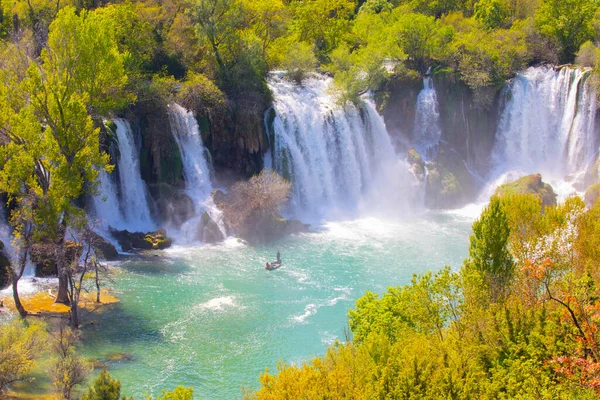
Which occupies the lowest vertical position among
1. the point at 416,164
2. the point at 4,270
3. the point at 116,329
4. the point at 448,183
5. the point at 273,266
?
the point at 116,329

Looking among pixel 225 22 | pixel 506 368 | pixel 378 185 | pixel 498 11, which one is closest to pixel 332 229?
pixel 378 185

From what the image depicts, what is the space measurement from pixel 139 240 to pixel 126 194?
3.77m

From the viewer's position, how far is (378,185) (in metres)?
47.1

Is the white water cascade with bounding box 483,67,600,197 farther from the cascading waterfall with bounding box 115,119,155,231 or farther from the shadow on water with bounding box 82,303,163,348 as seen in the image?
the shadow on water with bounding box 82,303,163,348

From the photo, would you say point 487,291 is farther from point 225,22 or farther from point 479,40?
point 479,40

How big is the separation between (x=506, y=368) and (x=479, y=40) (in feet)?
147

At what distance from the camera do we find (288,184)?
40.4 m

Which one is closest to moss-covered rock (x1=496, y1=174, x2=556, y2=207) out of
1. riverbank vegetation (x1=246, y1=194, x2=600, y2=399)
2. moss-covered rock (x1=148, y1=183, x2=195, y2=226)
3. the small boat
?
the small boat

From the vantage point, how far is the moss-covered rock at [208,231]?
1470 inches

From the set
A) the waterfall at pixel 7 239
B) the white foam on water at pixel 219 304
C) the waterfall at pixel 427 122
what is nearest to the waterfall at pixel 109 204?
the waterfall at pixel 7 239

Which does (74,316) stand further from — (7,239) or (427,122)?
(427,122)

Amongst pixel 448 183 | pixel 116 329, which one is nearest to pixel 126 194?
pixel 116 329

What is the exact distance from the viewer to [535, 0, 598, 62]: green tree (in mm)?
54750

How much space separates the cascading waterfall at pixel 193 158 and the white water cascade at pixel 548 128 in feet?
77.2
